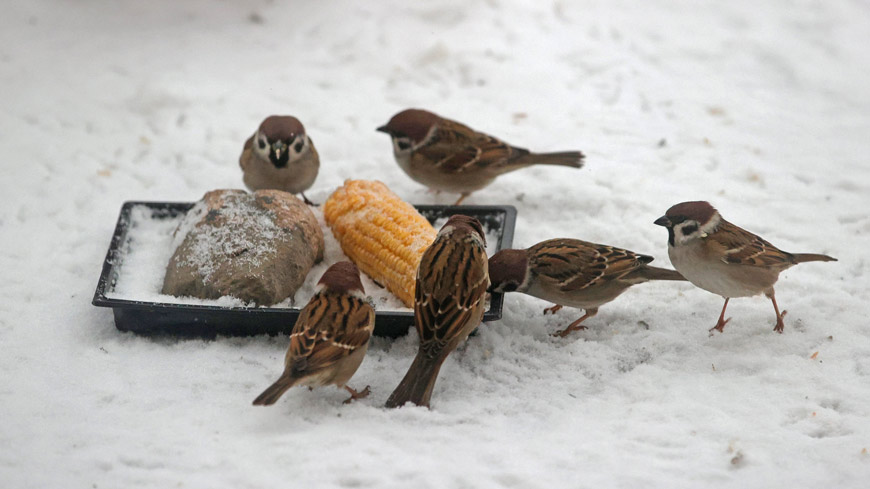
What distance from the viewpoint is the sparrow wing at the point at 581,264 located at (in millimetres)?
3820

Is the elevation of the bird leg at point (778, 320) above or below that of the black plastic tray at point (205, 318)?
below

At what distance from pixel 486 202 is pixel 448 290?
1822 millimetres

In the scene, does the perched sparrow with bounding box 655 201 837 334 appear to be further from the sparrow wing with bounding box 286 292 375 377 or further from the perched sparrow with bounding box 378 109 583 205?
the sparrow wing with bounding box 286 292 375 377

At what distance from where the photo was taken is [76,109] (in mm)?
5934

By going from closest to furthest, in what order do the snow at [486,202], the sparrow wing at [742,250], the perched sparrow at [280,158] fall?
1. the snow at [486,202]
2. the sparrow wing at [742,250]
3. the perched sparrow at [280,158]

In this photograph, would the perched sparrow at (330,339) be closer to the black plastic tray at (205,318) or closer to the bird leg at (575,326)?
the black plastic tray at (205,318)

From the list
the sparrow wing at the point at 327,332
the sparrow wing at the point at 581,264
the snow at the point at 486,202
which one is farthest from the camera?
the sparrow wing at the point at 581,264

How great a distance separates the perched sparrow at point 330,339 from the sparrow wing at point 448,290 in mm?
239

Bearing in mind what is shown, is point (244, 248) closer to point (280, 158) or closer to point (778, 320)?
point (280, 158)

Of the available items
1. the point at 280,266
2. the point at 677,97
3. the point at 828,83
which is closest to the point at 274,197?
the point at 280,266

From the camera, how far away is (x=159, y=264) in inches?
170

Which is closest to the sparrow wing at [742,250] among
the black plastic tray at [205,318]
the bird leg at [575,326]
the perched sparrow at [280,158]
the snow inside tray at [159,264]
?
the bird leg at [575,326]

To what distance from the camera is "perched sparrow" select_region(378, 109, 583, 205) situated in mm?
4945

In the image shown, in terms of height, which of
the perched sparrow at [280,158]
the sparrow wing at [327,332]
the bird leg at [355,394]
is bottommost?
the bird leg at [355,394]
